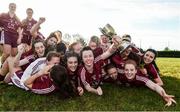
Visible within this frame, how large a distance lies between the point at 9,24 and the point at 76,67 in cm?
342

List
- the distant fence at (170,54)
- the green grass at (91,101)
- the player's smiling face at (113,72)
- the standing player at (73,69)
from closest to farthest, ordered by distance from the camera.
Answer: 1. the green grass at (91,101)
2. the standing player at (73,69)
3. the player's smiling face at (113,72)
4. the distant fence at (170,54)

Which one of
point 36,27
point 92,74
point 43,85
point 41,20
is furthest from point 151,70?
point 36,27

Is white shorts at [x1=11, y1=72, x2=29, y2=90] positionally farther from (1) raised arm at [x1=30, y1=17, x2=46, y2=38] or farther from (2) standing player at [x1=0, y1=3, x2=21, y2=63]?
(1) raised arm at [x1=30, y1=17, x2=46, y2=38]

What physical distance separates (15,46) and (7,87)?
5.84 feet

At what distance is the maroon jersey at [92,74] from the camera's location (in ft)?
27.7

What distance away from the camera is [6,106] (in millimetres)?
8195

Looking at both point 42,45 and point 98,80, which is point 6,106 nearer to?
point 42,45

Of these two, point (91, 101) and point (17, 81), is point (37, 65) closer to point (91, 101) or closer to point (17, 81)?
point (17, 81)

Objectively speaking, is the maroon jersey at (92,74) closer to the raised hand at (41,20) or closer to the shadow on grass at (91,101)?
the shadow on grass at (91,101)

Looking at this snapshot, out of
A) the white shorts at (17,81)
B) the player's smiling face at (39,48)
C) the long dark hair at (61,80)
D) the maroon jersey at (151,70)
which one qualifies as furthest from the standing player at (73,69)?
the maroon jersey at (151,70)

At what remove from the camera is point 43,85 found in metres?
8.38

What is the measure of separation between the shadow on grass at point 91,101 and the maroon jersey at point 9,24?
2.27m

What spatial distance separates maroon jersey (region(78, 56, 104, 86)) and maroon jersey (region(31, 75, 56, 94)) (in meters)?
0.74

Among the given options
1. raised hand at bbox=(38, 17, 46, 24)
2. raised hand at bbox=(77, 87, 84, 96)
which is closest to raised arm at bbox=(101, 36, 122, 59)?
raised hand at bbox=(77, 87, 84, 96)
